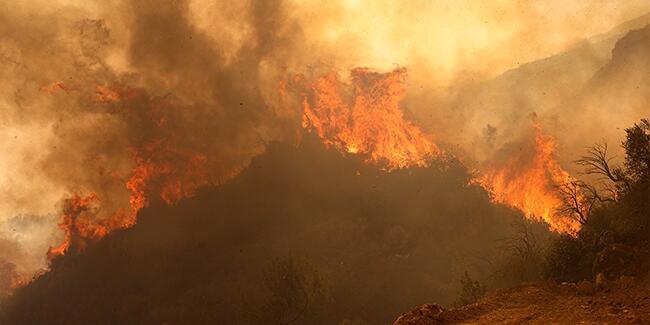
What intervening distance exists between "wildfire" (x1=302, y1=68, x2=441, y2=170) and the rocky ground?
7756cm

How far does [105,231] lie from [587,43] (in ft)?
593

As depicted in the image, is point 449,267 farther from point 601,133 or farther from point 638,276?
point 638,276

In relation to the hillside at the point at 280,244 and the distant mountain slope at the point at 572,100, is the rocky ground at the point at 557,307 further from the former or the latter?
Answer: the distant mountain slope at the point at 572,100

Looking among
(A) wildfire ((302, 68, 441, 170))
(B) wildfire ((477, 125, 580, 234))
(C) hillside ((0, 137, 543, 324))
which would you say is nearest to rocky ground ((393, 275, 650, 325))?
(B) wildfire ((477, 125, 580, 234))

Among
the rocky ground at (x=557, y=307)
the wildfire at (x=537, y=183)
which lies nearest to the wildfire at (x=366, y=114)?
the wildfire at (x=537, y=183)

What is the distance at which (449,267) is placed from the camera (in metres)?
85.1

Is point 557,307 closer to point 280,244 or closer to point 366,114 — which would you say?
point 366,114

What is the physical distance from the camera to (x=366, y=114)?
9606cm

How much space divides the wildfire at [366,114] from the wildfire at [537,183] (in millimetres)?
21903

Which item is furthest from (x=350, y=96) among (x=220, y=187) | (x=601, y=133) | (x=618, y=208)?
(x=618, y=208)

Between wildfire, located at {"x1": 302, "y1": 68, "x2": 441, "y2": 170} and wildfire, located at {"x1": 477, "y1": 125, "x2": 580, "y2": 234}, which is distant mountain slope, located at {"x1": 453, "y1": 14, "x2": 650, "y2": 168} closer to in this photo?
wildfire, located at {"x1": 477, "y1": 125, "x2": 580, "y2": 234}

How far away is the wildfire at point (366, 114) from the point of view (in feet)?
315

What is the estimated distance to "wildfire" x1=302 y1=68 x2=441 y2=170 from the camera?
9612cm

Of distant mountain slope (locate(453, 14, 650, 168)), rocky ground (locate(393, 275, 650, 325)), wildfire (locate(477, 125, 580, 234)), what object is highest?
distant mountain slope (locate(453, 14, 650, 168))
